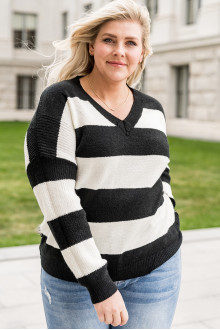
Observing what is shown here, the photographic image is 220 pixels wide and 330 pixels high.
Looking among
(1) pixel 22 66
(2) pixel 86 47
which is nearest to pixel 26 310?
(2) pixel 86 47

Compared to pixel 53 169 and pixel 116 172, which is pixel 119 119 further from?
pixel 53 169

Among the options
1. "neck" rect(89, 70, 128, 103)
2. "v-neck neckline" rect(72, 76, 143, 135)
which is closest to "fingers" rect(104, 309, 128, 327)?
"v-neck neckline" rect(72, 76, 143, 135)

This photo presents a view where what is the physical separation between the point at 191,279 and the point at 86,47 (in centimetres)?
341

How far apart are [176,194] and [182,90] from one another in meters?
16.7

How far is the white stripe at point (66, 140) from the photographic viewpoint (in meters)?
1.97

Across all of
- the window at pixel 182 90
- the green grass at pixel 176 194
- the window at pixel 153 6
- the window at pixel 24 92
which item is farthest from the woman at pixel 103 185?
the window at pixel 24 92

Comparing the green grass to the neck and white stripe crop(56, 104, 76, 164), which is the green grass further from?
white stripe crop(56, 104, 76, 164)

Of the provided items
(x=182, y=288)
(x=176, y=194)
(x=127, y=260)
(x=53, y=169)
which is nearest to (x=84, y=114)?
(x=53, y=169)

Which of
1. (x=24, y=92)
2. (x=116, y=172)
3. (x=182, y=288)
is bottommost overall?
(x=182, y=288)

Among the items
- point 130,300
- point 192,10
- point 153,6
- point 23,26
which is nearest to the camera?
point 130,300

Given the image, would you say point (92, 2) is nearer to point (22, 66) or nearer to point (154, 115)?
point (22, 66)

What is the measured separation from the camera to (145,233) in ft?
7.05

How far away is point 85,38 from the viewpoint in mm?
2180

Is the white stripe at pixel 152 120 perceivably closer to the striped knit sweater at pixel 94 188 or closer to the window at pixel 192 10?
the striped knit sweater at pixel 94 188
